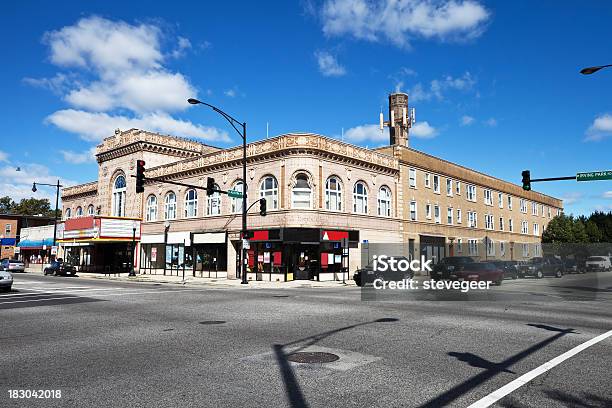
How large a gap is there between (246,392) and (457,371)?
3.21 m

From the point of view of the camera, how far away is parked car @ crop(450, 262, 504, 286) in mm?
26094

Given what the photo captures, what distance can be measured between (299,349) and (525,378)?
12.5 feet

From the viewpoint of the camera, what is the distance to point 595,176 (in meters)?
25.9

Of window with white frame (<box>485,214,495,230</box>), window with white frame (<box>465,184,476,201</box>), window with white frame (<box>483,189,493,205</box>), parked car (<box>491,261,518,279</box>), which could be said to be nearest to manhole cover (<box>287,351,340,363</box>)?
parked car (<box>491,261,518,279</box>)

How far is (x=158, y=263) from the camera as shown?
155 ft

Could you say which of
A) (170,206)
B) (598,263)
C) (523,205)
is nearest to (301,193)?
(170,206)

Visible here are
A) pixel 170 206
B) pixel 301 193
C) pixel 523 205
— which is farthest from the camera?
pixel 523 205

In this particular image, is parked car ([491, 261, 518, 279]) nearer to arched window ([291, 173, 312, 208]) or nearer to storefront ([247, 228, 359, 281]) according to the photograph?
storefront ([247, 228, 359, 281])

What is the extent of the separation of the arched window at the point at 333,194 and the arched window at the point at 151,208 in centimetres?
2088

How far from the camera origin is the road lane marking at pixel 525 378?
5.62 metres

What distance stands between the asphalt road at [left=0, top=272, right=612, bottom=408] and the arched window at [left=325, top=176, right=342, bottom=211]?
2275cm

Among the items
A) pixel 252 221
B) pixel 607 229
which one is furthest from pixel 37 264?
pixel 607 229

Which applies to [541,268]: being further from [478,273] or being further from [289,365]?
[289,365]

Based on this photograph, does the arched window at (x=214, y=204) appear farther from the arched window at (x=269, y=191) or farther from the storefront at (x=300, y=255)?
the storefront at (x=300, y=255)
